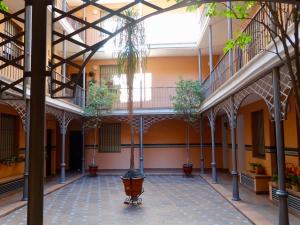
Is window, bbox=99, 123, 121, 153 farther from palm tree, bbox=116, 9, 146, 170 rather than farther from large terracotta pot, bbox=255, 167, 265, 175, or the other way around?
large terracotta pot, bbox=255, 167, 265, 175

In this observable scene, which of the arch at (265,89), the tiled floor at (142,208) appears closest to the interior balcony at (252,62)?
the arch at (265,89)

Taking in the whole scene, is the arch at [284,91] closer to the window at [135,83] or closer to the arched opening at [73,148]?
the window at [135,83]

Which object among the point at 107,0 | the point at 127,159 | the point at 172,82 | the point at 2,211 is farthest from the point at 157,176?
the point at 107,0

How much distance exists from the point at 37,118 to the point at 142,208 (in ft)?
22.4

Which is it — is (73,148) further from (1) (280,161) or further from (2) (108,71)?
(1) (280,161)

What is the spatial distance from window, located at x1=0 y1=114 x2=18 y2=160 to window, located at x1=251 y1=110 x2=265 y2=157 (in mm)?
8791

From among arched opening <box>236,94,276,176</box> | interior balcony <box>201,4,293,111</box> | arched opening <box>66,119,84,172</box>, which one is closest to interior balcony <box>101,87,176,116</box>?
arched opening <box>66,119,84,172</box>

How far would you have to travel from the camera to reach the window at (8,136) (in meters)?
11.0

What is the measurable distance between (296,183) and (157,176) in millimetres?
8316

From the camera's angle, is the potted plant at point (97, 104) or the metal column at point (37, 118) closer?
the metal column at point (37, 118)

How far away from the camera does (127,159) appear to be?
57.4 ft

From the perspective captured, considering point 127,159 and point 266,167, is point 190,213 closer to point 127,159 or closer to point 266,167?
point 266,167

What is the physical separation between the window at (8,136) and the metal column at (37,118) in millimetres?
10085

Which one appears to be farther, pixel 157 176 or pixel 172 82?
pixel 172 82
